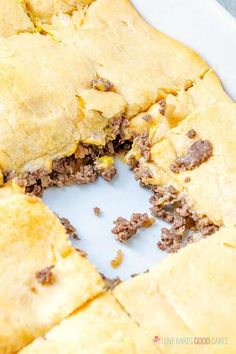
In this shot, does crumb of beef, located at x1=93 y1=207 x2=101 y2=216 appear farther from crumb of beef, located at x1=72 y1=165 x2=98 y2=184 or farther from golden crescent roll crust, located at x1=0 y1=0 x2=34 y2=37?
golden crescent roll crust, located at x1=0 y1=0 x2=34 y2=37

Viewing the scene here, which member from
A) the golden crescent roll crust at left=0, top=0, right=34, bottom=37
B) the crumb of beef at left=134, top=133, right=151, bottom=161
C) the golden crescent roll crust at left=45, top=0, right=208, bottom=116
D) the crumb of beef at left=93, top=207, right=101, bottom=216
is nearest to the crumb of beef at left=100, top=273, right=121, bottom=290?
the crumb of beef at left=93, top=207, right=101, bottom=216

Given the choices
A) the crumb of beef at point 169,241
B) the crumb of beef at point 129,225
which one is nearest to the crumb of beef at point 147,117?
the crumb of beef at point 129,225

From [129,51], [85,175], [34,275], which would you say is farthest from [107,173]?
[34,275]

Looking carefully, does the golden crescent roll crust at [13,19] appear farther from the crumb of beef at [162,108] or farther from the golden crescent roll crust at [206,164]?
the golden crescent roll crust at [206,164]

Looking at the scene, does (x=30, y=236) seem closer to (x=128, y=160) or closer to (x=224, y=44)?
(x=128, y=160)

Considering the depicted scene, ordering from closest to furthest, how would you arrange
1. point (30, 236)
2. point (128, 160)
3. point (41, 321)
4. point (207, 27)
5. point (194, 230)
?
point (41, 321) < point (30, 236) < point (194, 230) < point (128, 160) < point (207, 27)

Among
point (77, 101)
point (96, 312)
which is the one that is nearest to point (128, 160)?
point (77, 101)

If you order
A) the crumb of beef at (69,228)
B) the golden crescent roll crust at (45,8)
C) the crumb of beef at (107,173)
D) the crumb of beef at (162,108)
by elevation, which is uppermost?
the crumb of beef at (162,108)

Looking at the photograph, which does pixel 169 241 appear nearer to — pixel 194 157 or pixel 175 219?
pixel 175 219
